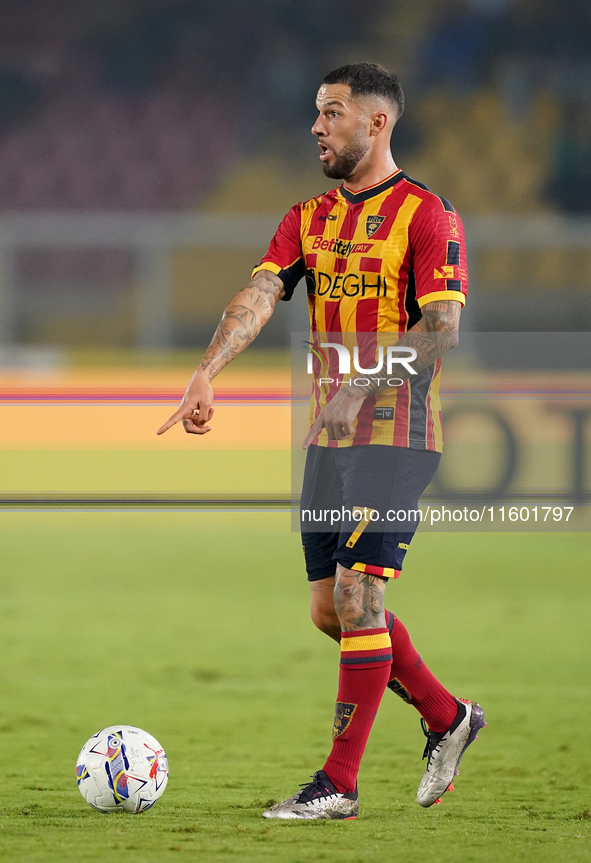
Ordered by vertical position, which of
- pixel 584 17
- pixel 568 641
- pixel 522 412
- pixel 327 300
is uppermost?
pixel 584 17

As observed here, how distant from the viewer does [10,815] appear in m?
2.02

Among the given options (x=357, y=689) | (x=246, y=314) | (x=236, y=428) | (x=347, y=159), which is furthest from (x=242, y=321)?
(x=236, y=428)

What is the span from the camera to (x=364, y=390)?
2020 millimetres

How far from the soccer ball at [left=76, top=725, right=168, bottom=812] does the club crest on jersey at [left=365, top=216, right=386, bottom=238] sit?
107cm

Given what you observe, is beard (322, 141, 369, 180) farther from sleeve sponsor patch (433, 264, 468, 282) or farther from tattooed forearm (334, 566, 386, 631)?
tattooed forearm (334, 566, 386, 631)

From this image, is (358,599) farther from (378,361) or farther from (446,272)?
(446,272)

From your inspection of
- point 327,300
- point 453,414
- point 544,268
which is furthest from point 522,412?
point 544,268

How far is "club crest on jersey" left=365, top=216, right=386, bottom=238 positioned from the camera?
210 cm

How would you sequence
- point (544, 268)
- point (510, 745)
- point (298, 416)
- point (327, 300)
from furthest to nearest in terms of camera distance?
1. point (544, 268)
2. point (298, 416)
3. point (510, 745)
4. point (327, 300)

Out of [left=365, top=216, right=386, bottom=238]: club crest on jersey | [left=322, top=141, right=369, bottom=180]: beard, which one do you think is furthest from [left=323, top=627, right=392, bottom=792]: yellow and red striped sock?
[left=322, top=141, right=369, bottom=180]: beard

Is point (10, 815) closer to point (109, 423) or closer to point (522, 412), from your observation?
point (109, 423)

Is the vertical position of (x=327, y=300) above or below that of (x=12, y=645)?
above

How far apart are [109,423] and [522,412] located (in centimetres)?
231

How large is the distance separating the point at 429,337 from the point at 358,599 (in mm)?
492
